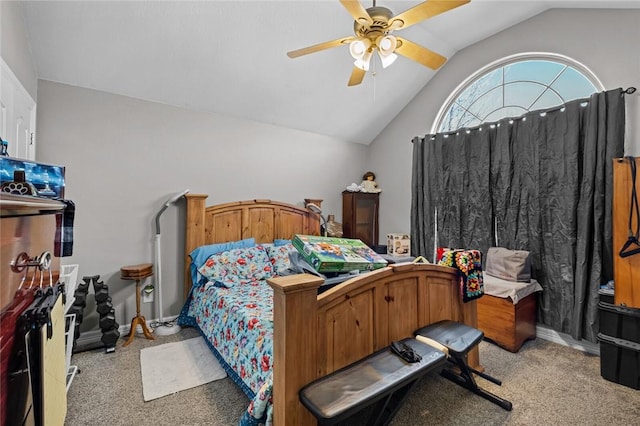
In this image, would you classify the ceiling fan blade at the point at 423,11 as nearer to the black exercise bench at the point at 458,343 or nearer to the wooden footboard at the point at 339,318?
the wooden footboard at the point at 339,318

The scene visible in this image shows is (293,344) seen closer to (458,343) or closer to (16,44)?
(458,343)

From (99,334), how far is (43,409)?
8.66 feet

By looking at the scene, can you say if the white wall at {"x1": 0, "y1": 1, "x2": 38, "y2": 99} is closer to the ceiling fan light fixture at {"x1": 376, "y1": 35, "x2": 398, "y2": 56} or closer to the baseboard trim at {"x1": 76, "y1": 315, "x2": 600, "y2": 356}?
the baseboard trim at {"x1": 76, "y1": 315, "x2": 600, "y2": 356}

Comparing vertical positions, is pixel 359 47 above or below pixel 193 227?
above

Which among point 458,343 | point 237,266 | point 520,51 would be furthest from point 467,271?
point 520,51

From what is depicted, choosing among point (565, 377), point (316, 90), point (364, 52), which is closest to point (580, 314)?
point (565, 377)

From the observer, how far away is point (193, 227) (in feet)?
10.6

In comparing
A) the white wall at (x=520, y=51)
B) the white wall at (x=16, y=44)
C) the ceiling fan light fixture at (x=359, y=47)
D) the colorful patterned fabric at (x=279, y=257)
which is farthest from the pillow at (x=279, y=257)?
the white wall at (x=16, y=44)

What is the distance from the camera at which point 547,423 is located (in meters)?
1.76

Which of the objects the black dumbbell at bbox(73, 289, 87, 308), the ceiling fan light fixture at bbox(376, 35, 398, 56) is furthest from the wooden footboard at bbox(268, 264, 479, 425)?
the black dumbbell at bbox(73, 289, 87, 308)

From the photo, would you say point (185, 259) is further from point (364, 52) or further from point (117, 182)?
point (364, 52)

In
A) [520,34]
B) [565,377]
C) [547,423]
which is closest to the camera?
[547,423]

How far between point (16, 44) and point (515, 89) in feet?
15.1

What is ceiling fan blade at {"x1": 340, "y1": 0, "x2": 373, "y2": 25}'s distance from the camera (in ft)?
5.45
